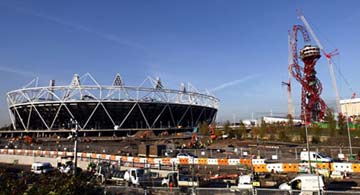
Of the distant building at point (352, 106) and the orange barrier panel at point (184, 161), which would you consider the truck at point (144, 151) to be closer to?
the orange barrier panel at point (184, 161)

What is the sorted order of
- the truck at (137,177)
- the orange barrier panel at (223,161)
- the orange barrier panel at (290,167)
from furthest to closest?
the orange barrier panel at (223,161), the orange barrier panel at (290,167), the truck at (137,177)

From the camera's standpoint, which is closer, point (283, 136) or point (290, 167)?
point (290, 167)

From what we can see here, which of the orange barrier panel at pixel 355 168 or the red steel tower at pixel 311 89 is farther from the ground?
the red steel tower at pixel 311 89

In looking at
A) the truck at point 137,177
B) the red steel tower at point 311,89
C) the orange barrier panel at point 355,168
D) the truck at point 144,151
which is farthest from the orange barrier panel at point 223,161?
the red steel tower at point 311,89

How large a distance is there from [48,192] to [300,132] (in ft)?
170

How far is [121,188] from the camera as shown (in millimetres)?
12703

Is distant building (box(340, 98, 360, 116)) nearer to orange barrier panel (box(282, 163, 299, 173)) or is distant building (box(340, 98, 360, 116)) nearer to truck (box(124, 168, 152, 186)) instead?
orange barrier panel (box(282, 163, 299, 173))

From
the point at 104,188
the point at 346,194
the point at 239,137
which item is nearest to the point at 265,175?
the point at 346,194

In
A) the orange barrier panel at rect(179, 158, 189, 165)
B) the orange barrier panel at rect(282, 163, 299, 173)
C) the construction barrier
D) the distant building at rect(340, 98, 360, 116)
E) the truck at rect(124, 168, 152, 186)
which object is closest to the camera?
the truck at rect(124, 168, 152, 186)

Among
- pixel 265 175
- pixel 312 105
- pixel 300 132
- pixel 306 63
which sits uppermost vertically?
pixel 306 63

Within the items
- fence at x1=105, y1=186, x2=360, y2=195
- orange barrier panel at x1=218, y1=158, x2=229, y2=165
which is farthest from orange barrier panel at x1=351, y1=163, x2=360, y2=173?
fence at x1=105, y1=186, x2=360, y2=195

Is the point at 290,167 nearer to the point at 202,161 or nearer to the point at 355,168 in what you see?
the point at 355,168

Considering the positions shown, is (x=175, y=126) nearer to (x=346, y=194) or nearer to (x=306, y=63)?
(x=306, y=63)

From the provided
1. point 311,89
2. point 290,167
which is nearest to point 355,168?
point 290,167
